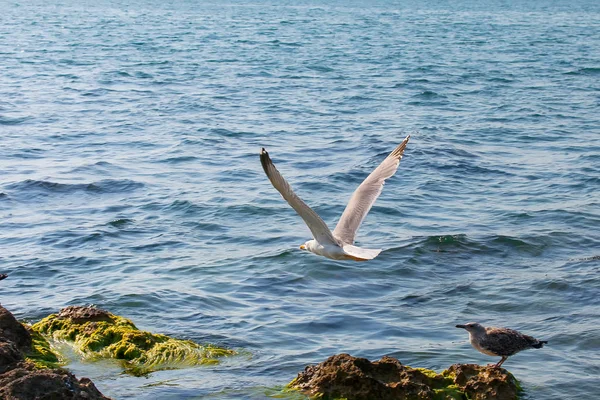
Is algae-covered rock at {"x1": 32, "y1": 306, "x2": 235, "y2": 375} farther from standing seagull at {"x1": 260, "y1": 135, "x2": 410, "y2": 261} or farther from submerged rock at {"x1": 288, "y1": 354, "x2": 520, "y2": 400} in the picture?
submerged rock at {"x1": 288, "y1": 354, "x2": 520, "y2": 400}

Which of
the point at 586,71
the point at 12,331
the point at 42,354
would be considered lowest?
the point at 586,71

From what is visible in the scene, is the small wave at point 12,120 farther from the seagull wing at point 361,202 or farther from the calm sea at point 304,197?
the seagull wing at point 361,202

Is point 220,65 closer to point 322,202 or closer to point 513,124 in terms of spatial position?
point 513,124

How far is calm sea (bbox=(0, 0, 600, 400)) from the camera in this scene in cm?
962

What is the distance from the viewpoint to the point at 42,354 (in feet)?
26.3

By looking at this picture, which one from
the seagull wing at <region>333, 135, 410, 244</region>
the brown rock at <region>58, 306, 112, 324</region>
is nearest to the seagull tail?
the seagull wing at <region>333, 135, 410, 244</region>

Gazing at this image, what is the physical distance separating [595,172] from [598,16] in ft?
139

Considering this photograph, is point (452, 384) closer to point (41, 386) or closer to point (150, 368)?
point (150, 368)

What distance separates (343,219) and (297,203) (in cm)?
157

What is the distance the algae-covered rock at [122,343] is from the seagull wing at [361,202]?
1712 millimetres

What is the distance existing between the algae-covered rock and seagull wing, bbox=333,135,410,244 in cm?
171

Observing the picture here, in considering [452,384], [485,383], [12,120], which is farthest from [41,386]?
[12,120]

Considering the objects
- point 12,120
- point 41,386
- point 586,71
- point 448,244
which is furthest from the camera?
point 586,71

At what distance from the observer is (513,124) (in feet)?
71.6
